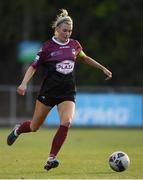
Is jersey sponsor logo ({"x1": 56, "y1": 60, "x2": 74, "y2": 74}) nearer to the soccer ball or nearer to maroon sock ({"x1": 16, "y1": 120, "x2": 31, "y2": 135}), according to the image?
maroon sock ({"x1": 16, "y1": 120, "x2": 31, "y2": 135})

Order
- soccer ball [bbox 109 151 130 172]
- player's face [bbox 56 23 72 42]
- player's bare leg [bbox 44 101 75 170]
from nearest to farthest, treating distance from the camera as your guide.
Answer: player's bare leg [bbox 44 101 75 170], soccer ball [bbox 109 151 130 172], player's face [bbox 56 23 72 42]

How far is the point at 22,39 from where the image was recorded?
4619 centimetres

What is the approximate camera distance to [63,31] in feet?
40.9

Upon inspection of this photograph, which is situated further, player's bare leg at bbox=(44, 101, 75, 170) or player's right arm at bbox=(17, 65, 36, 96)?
player's right arm at bbox=(17, 65, 36, 96)

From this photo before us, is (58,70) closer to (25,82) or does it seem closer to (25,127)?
(25,82)

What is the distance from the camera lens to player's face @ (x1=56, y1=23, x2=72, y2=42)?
12.4 metres

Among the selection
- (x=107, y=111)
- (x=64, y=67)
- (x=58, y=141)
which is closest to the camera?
(x=58, y=141)

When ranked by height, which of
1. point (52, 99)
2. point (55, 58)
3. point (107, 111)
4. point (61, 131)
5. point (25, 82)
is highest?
point (55, 58)

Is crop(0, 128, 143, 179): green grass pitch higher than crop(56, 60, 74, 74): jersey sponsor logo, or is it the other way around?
crop(56, 60, 74, 74): jersey sponsor logo

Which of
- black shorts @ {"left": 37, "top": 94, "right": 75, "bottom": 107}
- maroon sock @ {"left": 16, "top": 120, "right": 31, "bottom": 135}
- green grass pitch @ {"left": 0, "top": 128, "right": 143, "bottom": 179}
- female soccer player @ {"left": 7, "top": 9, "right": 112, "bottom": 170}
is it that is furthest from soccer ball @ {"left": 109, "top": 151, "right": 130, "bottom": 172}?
maroon sock @ {"left": 16, "top": 120, "right": 31, "bottom": 135}

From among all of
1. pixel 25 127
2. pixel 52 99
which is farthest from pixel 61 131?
pixel 25 127

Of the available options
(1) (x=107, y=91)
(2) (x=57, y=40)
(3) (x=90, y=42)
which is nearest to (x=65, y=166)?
(2) (x=57, y=40)

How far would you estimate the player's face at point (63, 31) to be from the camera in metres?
12.4

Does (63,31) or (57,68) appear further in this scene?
(57,68)
